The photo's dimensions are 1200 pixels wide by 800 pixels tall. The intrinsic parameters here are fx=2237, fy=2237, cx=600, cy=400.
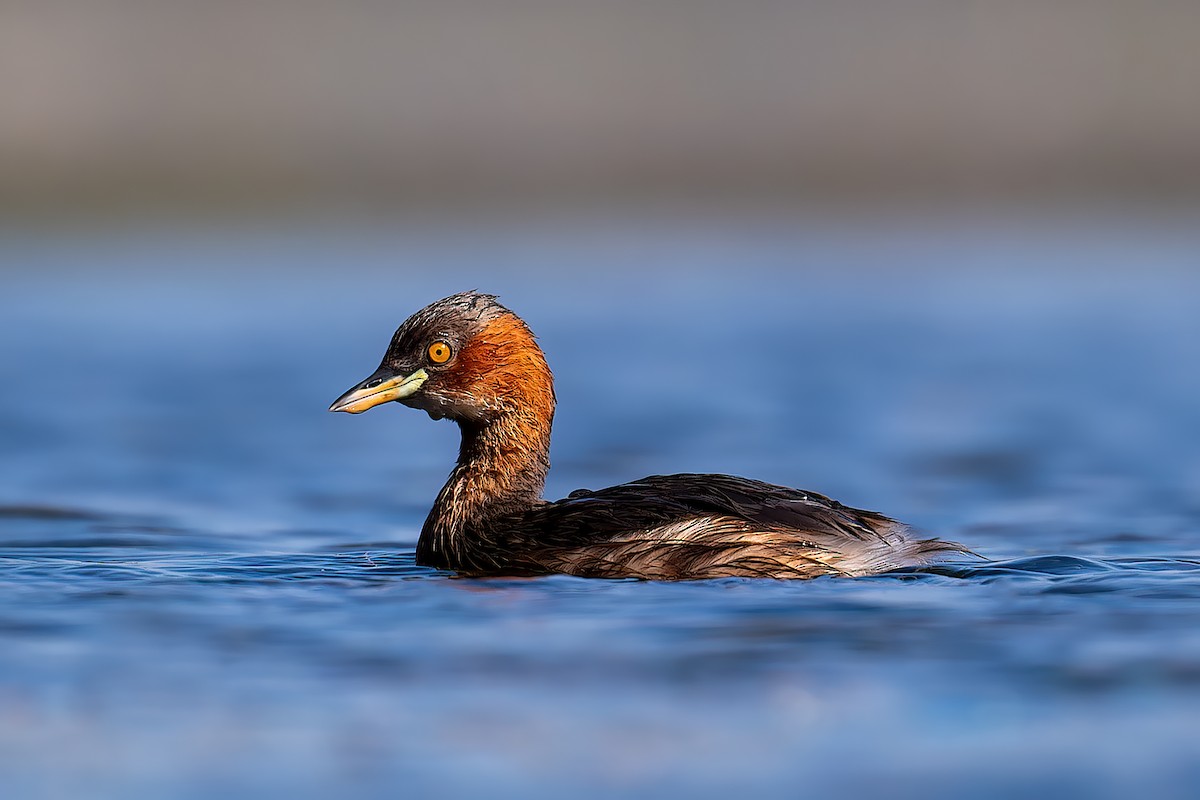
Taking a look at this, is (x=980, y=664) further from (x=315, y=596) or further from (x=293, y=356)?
(x=293, y=356)

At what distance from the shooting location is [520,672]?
28.6 feet

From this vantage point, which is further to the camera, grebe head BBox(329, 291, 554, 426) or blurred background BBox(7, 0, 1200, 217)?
blurred background BBox(7, 0, 1200, 217)

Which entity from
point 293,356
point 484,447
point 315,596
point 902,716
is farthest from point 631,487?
point 293,356

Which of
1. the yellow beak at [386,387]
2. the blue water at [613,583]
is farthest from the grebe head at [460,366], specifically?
the blue water at [613,583]

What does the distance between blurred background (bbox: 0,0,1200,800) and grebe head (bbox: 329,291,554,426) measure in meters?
0.92

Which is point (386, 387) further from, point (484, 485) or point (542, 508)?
point (542, 508)

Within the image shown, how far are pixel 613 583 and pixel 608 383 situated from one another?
10688 mm

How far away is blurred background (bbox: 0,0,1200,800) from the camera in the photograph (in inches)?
313

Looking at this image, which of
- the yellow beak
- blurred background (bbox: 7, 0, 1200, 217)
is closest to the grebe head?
the yellow beak

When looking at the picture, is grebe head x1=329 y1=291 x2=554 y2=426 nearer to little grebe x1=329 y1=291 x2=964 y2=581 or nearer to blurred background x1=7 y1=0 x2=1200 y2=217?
little grebe x1=329 y1=291 x2=964 y2=581

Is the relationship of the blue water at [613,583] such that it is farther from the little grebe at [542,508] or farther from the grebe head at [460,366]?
the grebe head at [460,366]

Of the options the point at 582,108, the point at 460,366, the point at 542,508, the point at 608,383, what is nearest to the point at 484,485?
the point at 542,508

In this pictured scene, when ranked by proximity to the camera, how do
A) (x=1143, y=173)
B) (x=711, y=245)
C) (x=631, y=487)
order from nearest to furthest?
(x=631, y=487) < (x=711, y=245) < (x=1143, y=173)

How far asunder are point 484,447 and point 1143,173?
29706mm
